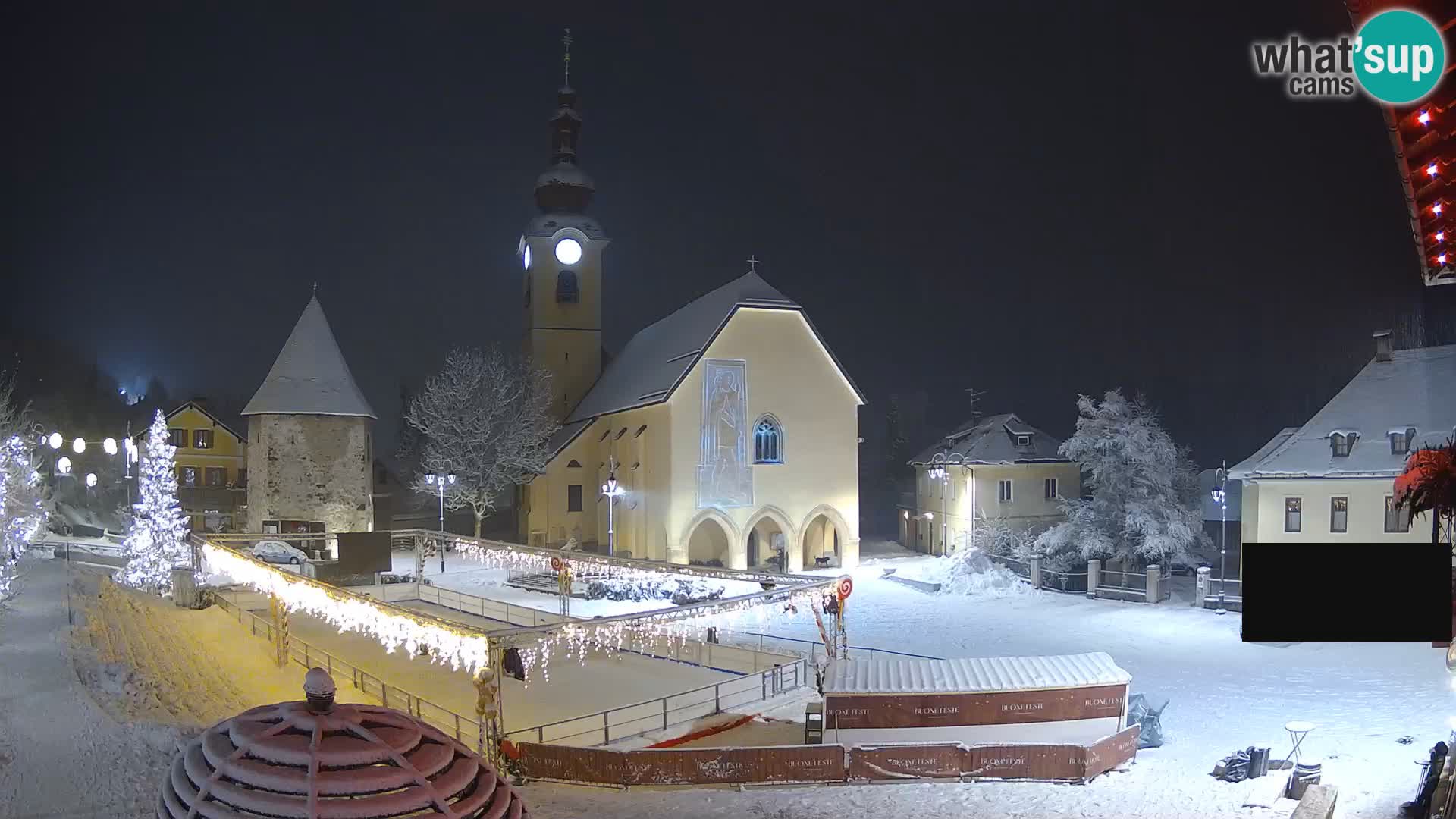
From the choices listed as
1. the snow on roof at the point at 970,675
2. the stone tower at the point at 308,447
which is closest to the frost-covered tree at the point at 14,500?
the stone tower at the point at 308,447

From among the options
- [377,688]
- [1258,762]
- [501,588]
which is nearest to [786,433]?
[501,588]

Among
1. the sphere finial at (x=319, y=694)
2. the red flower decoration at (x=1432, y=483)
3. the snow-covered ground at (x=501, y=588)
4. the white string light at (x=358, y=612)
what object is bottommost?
the snow-covered ground at (x=501, y=588)

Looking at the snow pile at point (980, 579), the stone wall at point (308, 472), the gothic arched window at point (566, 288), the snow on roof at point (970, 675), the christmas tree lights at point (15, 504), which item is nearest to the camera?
the snow on roof at point (970, 675)

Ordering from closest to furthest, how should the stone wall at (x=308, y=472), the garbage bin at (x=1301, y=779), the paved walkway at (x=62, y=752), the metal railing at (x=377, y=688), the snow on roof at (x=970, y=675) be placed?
the paved walkway at (x=62, y=752)
the garbage bin at (x=1301, y=779)
the snow on roof at (x=970, y=675)
the metal railing at (x=377, y=688)
the stone wall at (x=308, y=472)

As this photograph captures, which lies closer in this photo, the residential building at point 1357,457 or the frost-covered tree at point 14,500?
the frost-covered tree at point 14,500

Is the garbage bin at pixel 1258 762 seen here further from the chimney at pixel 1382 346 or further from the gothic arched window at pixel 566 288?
the gothic arched window at pixel 566 288

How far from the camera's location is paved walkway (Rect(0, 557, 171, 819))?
9.88m

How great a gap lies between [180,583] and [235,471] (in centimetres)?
2900

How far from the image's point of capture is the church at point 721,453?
3709 centimetres

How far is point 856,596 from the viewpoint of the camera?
1277 inches

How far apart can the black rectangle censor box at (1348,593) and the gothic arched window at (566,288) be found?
148 ft

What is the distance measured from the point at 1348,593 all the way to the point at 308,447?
3973 cm

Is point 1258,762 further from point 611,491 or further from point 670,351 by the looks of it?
point 670,351

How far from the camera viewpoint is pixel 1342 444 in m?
27.9
